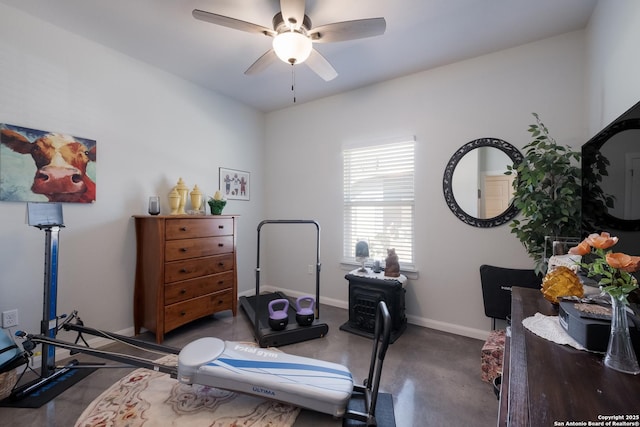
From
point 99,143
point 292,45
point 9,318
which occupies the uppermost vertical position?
point 292,45

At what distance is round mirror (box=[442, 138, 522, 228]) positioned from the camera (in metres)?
2.48

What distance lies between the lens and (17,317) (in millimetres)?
2045

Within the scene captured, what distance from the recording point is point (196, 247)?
2760 mm

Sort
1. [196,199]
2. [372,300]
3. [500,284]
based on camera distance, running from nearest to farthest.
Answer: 1. [500,284]
2. [372,300]
3. [196,199]

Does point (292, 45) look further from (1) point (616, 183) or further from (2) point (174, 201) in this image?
(2) point (174, 201)

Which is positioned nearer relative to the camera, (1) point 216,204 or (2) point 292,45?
(2) point 292,45

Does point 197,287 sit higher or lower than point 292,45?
lower

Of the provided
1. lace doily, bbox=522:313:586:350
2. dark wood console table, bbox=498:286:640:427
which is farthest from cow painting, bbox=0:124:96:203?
lace doily, bbox=522:313:586:350

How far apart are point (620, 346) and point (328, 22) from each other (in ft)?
8.15

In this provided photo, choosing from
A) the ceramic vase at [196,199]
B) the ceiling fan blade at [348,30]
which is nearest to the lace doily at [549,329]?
the ceiling fan blade at [348,30]

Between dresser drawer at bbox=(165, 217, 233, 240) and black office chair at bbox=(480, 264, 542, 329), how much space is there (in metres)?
2.67

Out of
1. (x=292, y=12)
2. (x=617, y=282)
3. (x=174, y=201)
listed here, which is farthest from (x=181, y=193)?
(x=617, y=282)

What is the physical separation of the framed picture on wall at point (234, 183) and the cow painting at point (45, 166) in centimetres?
136

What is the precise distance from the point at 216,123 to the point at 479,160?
3.07 metres
